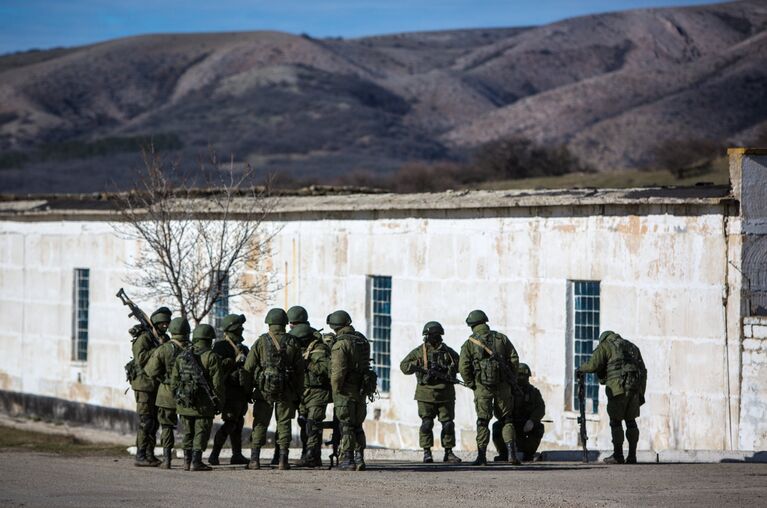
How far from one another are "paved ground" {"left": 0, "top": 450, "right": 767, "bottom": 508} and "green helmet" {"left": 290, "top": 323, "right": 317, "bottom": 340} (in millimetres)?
1702

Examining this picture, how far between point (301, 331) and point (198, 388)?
1.59m

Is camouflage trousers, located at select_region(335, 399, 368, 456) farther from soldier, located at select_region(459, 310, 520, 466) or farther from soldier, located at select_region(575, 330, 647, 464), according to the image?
soldier, located at select_region(575, 330, 647, 464)

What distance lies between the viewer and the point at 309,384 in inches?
631

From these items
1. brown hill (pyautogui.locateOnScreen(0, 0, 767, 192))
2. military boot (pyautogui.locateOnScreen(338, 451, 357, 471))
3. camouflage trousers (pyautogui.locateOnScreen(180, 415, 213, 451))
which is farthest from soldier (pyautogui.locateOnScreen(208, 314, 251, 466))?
brown hill (pyautogui.locateOnScreen(0, 0, 767, 192))

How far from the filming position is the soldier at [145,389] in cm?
1694

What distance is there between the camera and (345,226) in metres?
23.6

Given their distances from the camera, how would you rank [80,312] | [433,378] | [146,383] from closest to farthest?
[433,378] < [146,383] < [80,312]

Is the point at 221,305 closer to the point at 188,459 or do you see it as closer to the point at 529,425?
the point at 188,459

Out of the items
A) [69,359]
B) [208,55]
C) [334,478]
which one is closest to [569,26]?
[208,55]

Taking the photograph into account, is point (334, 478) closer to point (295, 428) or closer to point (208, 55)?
point (295, 428)

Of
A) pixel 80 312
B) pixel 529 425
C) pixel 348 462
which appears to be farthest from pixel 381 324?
pixel 80 312

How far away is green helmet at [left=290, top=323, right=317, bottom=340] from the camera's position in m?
16.3

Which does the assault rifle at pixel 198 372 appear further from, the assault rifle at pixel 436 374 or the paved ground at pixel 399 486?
the assault rifle at pixel 436 374

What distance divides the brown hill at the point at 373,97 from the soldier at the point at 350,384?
232 feet
